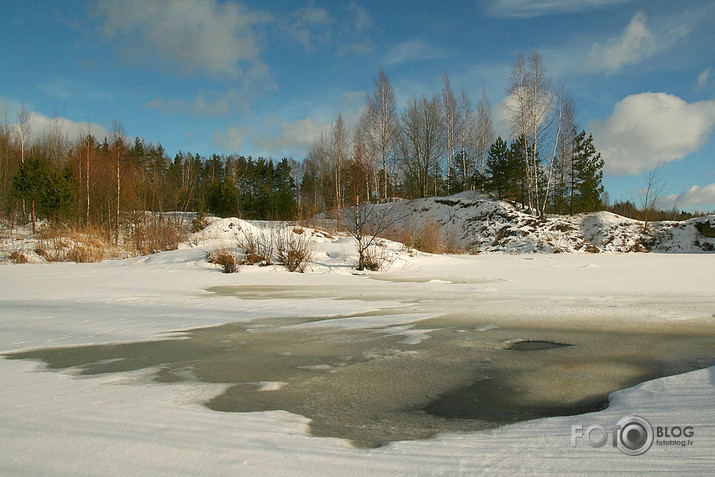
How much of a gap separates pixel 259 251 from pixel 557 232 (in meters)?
17.8

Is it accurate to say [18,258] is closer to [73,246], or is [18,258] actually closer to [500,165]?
[73,246]

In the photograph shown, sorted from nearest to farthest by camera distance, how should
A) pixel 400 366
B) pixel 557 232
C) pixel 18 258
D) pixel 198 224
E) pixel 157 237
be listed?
pixel 400 366 → pixel 18 258 → pixel 157 237 → pixel 198 224 → pixel 557 232

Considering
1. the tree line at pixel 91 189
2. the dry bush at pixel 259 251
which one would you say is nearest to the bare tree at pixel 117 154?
the tree line at pixel 91 189

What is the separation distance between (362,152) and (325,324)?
24.3 feet

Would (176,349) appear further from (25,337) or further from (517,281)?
(517,281)

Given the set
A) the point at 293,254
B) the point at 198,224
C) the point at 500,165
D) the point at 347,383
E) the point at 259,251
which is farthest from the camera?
the point at 500,165

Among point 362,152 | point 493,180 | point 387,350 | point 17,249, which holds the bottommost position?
point 387,350

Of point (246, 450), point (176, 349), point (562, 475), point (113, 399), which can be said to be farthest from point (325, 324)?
point (562, 475)

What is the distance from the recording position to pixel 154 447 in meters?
1.57

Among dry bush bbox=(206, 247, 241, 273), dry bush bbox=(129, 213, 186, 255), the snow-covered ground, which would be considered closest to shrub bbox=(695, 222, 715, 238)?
the snow-covered ground

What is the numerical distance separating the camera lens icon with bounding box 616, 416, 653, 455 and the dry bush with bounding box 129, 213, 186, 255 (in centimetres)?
1427

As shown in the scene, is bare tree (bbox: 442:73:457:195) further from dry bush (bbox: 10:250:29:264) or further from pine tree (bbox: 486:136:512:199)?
dry bush (bbox: 10:250:29:264)

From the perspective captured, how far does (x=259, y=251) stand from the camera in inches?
428

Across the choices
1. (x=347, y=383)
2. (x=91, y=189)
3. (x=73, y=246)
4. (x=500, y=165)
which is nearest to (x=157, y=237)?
(x=73, y=246)
